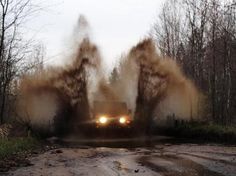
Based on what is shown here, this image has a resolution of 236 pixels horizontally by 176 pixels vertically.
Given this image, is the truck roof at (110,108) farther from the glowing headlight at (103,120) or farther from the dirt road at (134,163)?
the dirt road at (134,163)

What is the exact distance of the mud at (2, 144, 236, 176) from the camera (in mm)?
12469

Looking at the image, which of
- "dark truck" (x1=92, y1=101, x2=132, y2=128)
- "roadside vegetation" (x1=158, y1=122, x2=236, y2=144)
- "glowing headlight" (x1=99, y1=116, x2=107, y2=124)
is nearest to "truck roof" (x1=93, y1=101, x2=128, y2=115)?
"dark truck" (x1=92, y1=101, x2=132, y2=128)

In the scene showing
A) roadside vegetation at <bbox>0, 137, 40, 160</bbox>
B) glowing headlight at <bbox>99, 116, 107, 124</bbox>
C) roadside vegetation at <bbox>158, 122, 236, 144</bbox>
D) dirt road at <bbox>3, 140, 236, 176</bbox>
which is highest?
glowing headlight at <bbox>99, 116, 107, 124</bbox>

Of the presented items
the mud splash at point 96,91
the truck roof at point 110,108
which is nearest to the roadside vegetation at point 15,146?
the mud splash at point 96,91

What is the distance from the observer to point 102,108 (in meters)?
29.0

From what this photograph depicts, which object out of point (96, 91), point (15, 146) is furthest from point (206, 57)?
point (15, 146)

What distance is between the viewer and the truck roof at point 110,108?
2878 cm

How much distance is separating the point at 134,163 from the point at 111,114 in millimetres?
14284

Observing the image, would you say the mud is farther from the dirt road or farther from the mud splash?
the mud splash

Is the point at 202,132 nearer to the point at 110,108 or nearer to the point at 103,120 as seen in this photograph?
the point at 103,120

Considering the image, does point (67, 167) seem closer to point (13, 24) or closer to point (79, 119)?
point (13, 24)

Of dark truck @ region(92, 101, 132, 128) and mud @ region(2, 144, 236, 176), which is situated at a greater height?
dark truck @ region(92, 101, 132, 128)

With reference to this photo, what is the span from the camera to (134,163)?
14406 mm

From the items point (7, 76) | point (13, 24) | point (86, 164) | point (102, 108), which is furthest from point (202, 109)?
point (86, 164)
